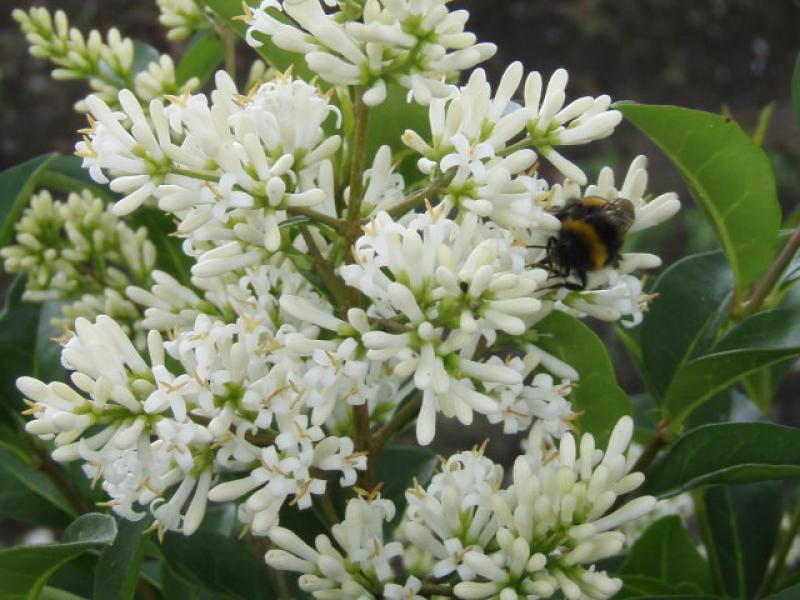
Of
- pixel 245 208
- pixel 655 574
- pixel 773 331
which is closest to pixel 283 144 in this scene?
pixel 245 208

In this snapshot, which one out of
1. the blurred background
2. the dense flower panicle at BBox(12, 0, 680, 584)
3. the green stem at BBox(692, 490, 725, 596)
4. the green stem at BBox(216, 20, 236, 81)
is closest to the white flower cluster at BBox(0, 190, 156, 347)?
the green stem at BBox(216, 20, 236, 81)

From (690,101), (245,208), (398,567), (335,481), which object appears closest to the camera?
(245,208)

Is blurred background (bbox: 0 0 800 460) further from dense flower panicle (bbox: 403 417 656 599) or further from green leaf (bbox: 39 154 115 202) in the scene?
dense flower panicle (bbox: 403 417 656 599)

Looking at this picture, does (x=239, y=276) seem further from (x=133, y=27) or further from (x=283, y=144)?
(x=133, y=27)

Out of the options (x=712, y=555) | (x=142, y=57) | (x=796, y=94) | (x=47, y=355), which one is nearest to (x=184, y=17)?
(x=142, y=57)

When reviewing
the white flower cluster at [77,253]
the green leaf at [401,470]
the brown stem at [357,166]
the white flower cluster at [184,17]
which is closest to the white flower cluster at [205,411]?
the brown stem at [357,166]
